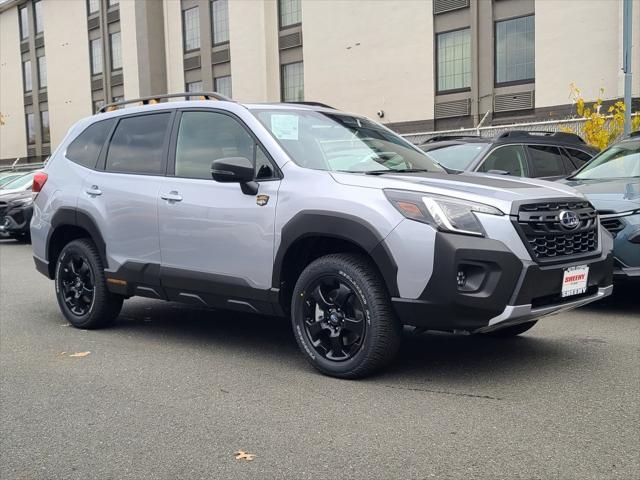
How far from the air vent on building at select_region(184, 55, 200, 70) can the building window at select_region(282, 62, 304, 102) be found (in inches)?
228

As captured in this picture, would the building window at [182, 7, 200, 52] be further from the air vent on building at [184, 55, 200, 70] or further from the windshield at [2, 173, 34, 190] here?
the windshield at [2, 173, 34, 190]

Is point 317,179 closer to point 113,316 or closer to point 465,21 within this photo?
point 113,316

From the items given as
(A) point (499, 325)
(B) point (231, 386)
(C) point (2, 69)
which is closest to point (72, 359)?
(B) point (231, 386)

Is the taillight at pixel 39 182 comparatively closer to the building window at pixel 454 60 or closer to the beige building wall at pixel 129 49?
the building window at pixel 454 60

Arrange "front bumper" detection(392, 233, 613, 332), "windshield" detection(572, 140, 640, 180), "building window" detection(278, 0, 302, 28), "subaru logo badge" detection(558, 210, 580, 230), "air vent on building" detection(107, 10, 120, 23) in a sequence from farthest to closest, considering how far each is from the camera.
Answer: "air vent on building" detection(107, 10, 120, 23), "building window" detection(278, 0, 302, 28), "windshield" detection(572, 140, 640, 180), "subaru logo badge" detection(558, 210, 580, 230), "front bumper" detection(392, 233, 613, 332)

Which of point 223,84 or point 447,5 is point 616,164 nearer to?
point 447,5

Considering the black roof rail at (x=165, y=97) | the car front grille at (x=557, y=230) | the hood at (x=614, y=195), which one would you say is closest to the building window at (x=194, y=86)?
the black roof rail at (x=165, y=97)

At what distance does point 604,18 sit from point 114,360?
17513 mm

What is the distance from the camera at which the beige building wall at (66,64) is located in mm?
39969

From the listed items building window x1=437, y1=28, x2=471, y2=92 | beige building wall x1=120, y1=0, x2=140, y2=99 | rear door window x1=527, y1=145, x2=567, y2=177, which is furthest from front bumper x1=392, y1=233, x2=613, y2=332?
beige building wall x1=120, y1=0, x2=140, y2=99

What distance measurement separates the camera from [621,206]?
6637mm

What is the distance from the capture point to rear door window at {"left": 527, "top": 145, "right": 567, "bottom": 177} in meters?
9.17

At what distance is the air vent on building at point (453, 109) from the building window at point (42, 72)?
2908 centimetres

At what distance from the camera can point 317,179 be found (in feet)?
16.0
